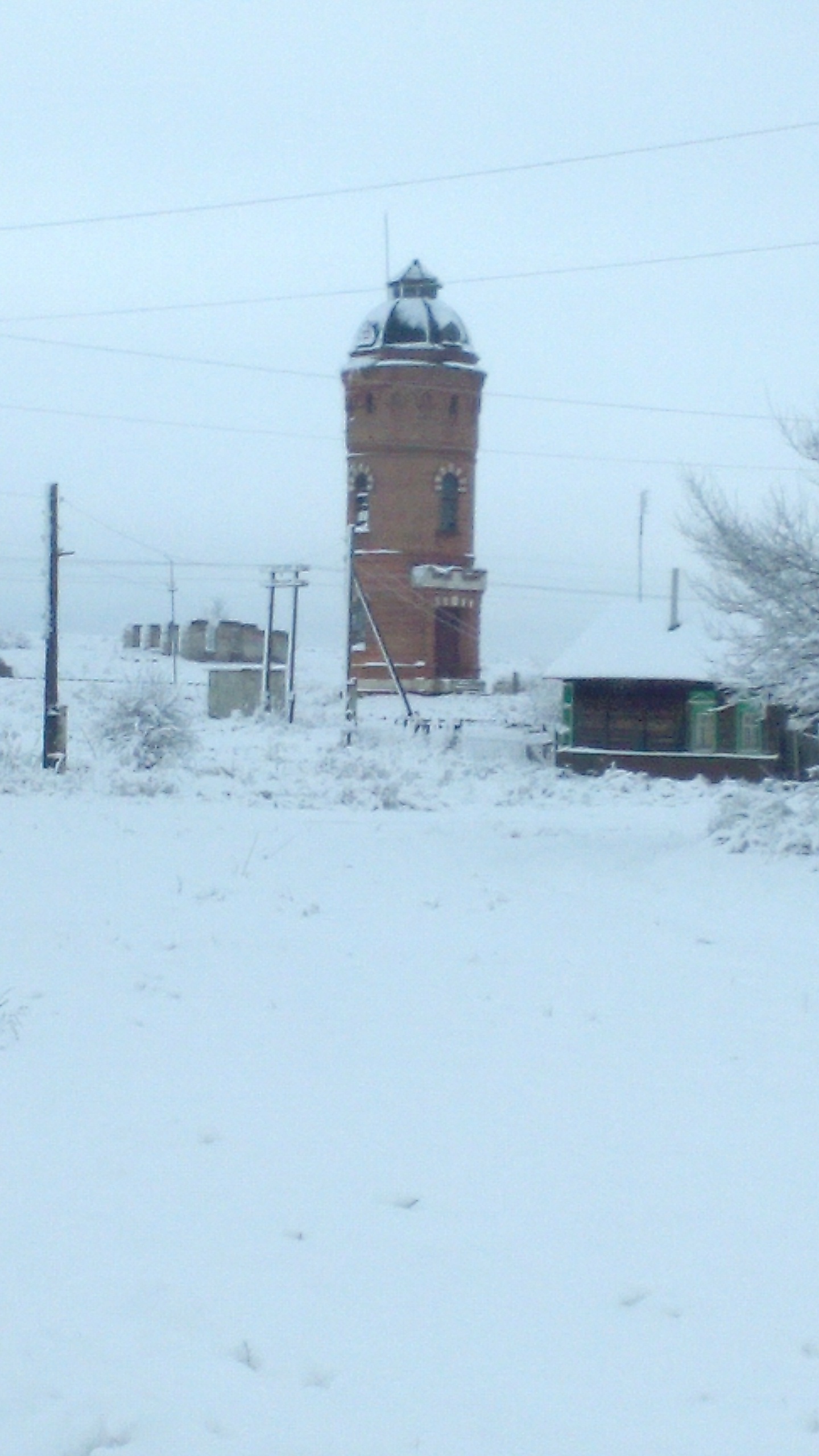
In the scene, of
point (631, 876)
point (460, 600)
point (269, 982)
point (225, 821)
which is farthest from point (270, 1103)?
point (460, 600)

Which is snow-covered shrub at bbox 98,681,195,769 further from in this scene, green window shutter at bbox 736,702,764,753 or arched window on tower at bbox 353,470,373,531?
arched window on tower at bbox 353,470,373,531

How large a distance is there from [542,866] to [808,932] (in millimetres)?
5657

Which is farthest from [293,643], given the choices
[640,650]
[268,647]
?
[640,650]

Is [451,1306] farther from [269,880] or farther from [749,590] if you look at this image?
[749,590]

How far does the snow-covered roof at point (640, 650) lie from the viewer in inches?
1374

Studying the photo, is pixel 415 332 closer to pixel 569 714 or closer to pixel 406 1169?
pixel 569 714

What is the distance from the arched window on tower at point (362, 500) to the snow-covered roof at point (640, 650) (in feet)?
51.8

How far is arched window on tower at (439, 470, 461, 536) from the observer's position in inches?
2048

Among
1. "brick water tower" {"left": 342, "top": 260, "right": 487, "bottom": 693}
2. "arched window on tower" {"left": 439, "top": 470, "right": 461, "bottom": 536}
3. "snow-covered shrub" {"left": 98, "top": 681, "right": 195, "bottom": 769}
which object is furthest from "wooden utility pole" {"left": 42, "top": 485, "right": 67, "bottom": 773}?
"arched window on tower" {"left": 439, "top": 470, "right": 461, "bottom": 536}

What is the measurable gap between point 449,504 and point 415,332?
248 inches

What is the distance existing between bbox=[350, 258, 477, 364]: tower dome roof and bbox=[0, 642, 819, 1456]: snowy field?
40059mm

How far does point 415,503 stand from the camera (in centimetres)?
5138

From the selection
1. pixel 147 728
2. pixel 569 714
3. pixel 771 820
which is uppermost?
pixel 569 714

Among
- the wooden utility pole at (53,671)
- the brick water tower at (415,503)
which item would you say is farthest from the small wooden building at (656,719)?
the brick water tower at (415,503)
